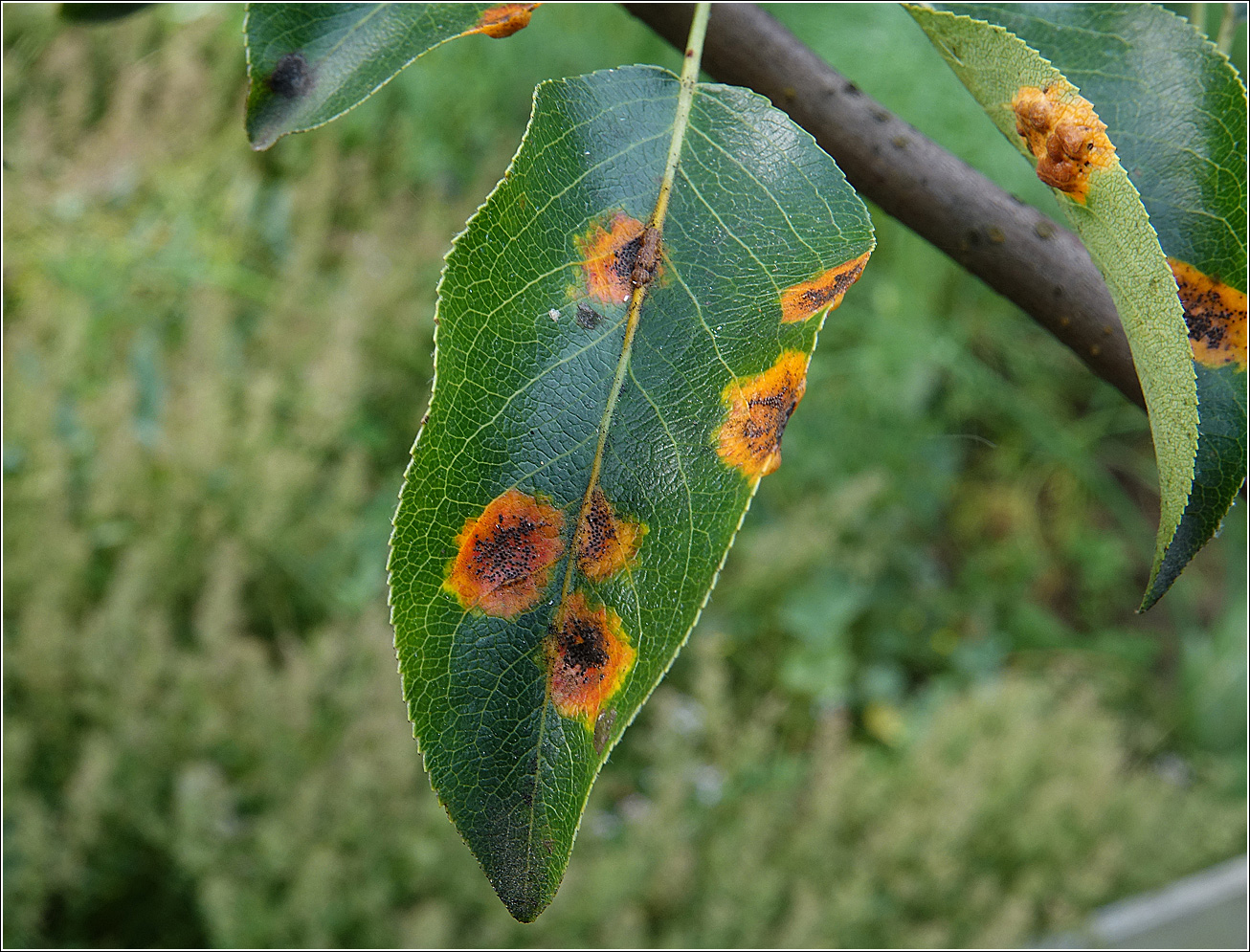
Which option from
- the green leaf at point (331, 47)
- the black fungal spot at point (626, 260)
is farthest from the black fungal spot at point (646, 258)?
the green leaf at point (331, 47)

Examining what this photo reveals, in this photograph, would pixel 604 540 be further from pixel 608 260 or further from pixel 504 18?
pixel 504 18

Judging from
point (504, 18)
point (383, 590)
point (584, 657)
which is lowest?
point (383, 590)

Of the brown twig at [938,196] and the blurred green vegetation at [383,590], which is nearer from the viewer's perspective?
the brown twig at [938,196]

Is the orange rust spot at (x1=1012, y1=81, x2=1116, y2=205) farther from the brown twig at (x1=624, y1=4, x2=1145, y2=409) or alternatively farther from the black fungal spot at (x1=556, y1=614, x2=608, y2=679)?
the black fungal spot at (x1=556, y1=614, x2=608, y2=679)

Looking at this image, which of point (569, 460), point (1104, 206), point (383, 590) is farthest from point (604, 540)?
point (383, 590)

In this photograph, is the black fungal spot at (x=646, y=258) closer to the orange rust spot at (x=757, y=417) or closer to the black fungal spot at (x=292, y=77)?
the orange rust spot at (x=757, y=417)

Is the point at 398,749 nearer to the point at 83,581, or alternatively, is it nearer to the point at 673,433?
the point at 83,581
